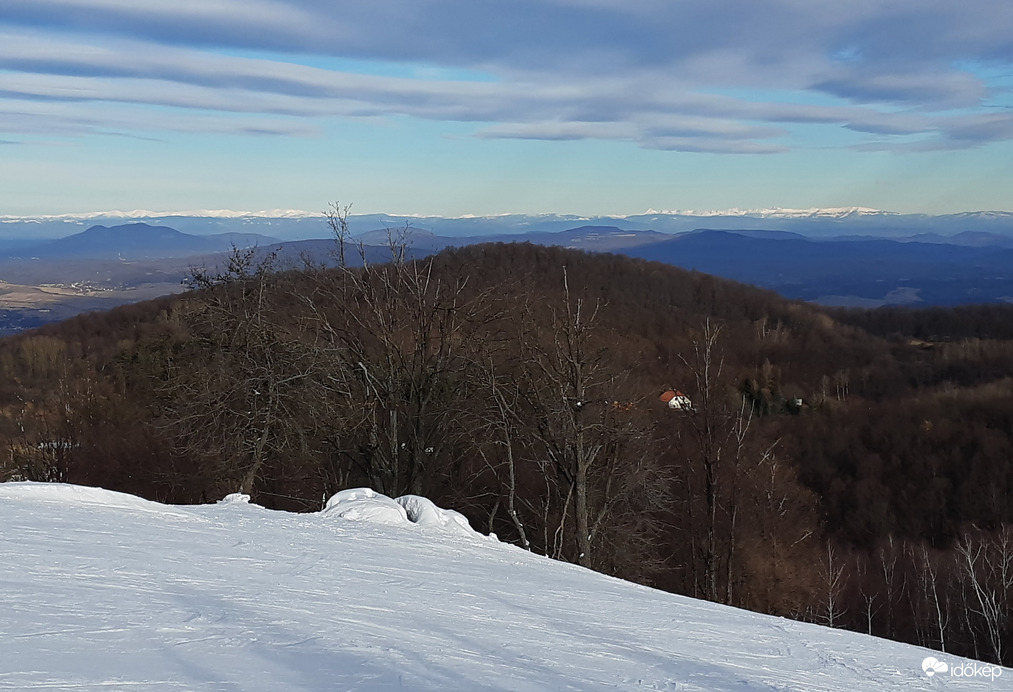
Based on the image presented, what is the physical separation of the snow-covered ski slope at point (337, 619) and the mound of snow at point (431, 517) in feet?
2.17

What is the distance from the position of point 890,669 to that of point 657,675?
8.06ft

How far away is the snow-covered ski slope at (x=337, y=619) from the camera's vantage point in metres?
4.46

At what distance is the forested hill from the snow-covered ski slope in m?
6.79

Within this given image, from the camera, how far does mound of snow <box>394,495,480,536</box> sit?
1016cm

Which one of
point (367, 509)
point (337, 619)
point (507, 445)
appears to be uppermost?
point (337, 619)

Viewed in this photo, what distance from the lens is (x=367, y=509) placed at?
10.1 m
